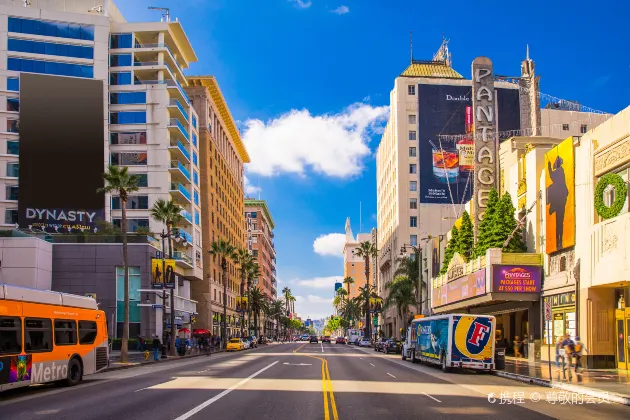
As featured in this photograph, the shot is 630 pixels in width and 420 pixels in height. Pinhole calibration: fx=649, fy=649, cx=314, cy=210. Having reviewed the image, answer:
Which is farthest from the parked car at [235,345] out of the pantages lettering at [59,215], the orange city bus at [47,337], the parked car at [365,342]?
the orange city bus at [47,337]

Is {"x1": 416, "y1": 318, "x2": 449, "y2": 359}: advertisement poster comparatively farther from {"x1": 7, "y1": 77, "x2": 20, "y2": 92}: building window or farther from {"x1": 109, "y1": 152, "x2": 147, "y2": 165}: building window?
{"x1": 7, "y1": 77, "x2": 20, "y2": 92}: building window

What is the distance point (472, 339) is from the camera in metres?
31.3

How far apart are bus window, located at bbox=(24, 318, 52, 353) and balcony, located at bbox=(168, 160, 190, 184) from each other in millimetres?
52534

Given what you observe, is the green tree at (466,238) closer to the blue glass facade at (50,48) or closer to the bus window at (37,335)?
the bus window at (37,335)

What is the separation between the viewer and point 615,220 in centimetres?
2942

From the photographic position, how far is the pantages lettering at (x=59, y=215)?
66875mm

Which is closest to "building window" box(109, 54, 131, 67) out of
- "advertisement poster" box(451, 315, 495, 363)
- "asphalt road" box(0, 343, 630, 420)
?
"asphalt road" box(0, 343, 630, 420)

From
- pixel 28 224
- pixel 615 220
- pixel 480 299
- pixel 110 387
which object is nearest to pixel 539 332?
pixel 480 299

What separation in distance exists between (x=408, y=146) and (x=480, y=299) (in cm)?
5776

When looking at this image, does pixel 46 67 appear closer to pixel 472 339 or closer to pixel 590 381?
pixel 472 339

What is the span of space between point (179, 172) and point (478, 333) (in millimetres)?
50759

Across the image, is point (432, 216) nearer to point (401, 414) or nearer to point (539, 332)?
point (539, 332)

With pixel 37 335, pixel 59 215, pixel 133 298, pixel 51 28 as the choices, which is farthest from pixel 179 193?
pixel 37 335

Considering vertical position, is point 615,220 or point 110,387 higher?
point 615,220
